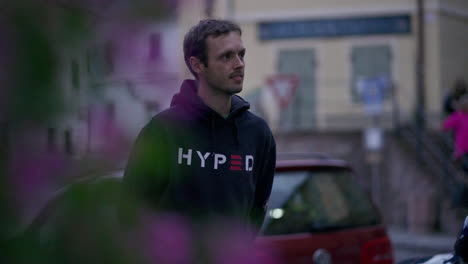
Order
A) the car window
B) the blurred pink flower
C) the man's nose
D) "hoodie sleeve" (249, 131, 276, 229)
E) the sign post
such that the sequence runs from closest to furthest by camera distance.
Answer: the blurred pink flower → the man's nose → "hoodie sleeve" (249, 131, 276, 229) → the car window → the sign post

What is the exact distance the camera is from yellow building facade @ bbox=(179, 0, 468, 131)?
2216cm

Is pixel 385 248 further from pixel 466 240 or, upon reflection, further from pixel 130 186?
pixel 130 186

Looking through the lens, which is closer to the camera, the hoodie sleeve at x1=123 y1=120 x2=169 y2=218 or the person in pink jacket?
the hoodie sleeve at x1=123 y1=120 x2=169 y2=218

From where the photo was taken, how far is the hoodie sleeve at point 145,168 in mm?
1165

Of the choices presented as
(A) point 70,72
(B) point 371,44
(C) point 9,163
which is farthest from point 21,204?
(B) point 371,44

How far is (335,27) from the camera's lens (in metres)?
23.2

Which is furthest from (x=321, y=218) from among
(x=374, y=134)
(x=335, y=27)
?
(x=335, y=27)

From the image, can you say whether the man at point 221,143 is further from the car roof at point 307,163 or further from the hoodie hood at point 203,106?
the car roof at point 307,163

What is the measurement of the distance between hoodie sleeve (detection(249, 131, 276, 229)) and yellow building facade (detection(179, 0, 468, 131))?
61.3ft

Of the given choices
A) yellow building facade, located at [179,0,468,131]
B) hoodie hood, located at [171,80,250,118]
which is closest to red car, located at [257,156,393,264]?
hoodie hood, located at [171,80,250,118]

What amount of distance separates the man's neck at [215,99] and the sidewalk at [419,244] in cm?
934

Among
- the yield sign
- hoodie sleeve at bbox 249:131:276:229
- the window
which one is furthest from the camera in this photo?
the window

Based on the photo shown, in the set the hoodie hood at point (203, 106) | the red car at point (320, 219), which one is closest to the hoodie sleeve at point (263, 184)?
the hoodie hood at point (203, 106)

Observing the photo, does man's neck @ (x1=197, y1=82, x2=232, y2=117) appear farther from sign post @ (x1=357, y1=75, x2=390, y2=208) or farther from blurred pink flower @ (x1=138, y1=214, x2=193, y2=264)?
sign post @ (x1=357, y1=75, x2=390, y2=208)
